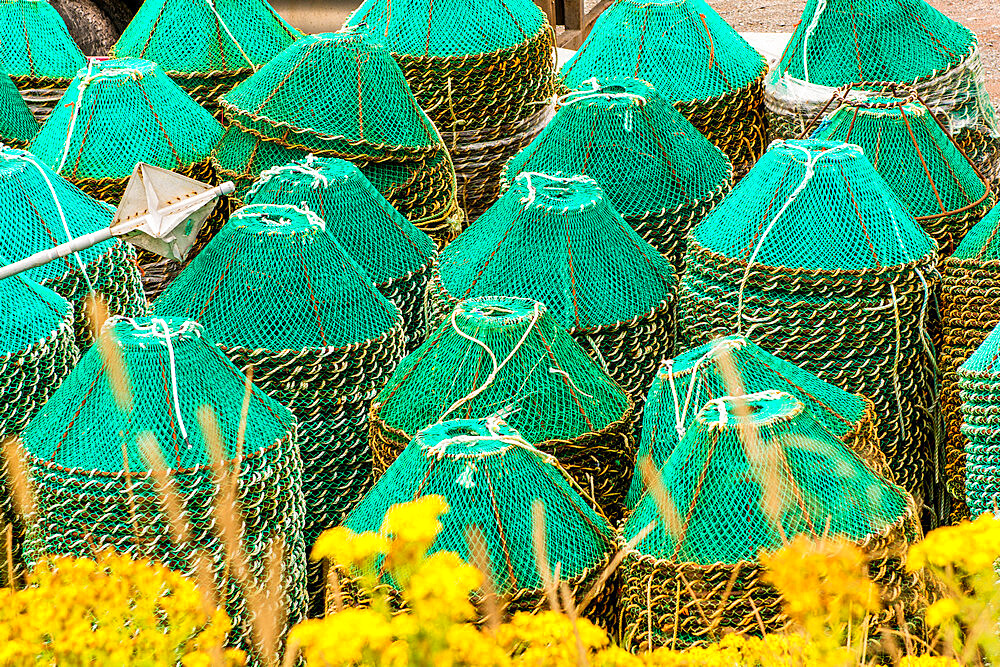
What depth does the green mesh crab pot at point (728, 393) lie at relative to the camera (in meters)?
2.96

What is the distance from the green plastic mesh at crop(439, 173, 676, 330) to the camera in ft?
11.4

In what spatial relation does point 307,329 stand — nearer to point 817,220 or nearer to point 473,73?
point 817,220

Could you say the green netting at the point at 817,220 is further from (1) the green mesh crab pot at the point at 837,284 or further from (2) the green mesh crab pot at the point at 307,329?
(2) the green mesh crab pot at the point at 307,329

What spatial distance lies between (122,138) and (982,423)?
9.31 ft

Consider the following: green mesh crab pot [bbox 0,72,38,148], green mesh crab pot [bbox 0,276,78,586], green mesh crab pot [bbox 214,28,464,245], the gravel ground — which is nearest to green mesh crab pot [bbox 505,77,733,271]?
green mesh crab pot [bbox 214,28,464,245]

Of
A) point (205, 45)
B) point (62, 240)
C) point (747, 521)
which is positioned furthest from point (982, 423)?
point (205, 45)

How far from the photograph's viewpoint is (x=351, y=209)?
3.72 meters

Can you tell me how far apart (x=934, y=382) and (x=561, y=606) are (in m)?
1.41

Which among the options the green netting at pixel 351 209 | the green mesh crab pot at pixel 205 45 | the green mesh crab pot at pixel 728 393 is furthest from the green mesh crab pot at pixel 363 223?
the green mesh crab pot at pixel 205 45

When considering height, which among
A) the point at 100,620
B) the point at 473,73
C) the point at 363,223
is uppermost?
the point at 100,620

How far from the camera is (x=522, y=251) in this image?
356 centimetres

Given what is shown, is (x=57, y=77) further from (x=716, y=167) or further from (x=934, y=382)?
(x=934, y=382)

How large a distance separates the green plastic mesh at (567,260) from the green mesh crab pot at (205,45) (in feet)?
5.42

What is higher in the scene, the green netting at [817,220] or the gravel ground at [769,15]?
the green netting at [817,220]
